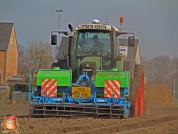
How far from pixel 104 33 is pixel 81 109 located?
2962mm

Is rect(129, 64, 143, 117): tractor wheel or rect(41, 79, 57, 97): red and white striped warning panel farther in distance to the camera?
rect(129, 64, 143, 117): tractor wheel

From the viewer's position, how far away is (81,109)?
1414cm

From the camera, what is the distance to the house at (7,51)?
52125mm

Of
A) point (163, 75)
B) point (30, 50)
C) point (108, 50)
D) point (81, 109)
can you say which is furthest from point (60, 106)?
point (163, 75)

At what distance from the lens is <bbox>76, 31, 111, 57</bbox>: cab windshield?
51.2ft

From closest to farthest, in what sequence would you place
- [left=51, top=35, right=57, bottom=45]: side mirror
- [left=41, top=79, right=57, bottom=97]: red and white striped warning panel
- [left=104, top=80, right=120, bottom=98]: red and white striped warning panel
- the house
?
[left=104, top=80, right=120, bottom=98]: red and white striped warning panel, [left=41, top=79, right=57, bottom=97]: red and white striped warning panel, [left=51, top=35, right=57, bottom=45]: side mirror, the house

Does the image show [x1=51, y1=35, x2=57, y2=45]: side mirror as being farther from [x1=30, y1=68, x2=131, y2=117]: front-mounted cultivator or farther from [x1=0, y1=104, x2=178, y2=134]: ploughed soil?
[x1=0, y1=104, x2=178, y2=134]: ploughed soil

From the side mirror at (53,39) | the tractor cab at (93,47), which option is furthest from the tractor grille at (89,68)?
the side mirror at (53,39)

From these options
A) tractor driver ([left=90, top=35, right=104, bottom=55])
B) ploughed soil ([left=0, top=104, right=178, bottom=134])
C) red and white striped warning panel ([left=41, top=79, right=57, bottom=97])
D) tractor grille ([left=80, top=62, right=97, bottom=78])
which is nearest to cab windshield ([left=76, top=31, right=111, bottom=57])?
tractor driver ([left=90, top=35, right=104, bottom=55])

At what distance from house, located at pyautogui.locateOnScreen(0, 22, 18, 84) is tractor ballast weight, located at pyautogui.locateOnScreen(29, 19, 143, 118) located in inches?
1448

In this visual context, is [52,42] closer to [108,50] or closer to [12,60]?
[108,50]

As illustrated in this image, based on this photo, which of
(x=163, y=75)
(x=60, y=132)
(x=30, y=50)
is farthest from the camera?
(x=163, y=75)

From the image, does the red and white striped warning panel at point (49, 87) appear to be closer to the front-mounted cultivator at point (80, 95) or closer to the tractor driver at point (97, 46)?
the front-mounted cultivator at point (80, 95)

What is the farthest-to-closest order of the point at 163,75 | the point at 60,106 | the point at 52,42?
the point at 163,75 → the point at 52,42 → the point at 60,106
